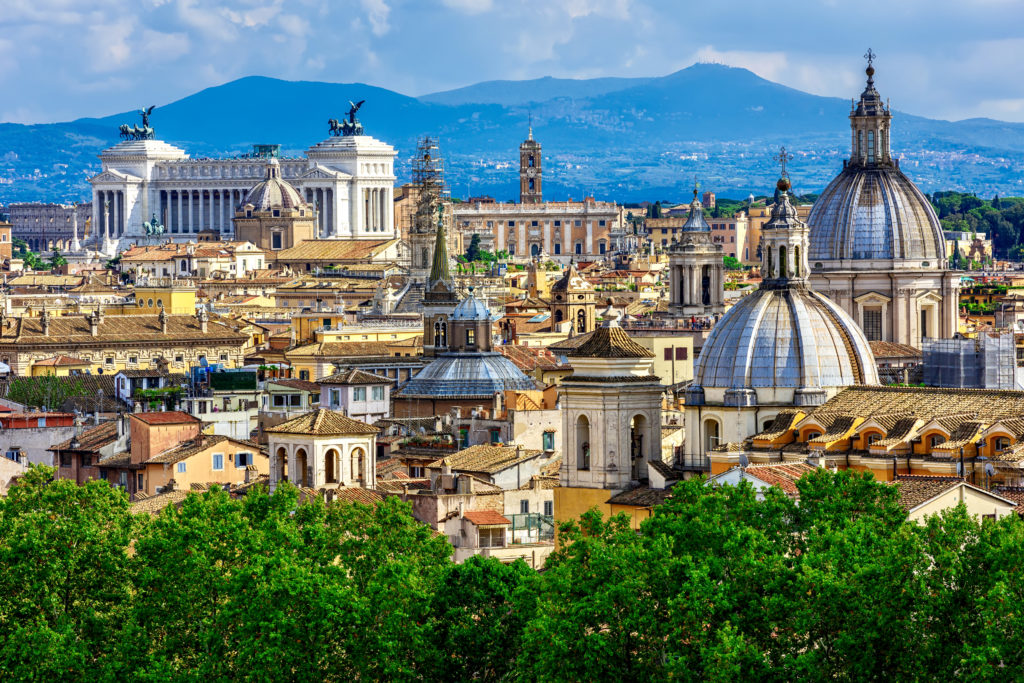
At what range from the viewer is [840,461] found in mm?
46594

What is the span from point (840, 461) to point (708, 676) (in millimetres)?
13275

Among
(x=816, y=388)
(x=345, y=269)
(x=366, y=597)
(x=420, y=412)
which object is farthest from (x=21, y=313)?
(x=366, y=597)


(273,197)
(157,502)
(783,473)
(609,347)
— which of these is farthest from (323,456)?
(273,197)

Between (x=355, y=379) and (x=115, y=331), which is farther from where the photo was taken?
(x=115, y=331)

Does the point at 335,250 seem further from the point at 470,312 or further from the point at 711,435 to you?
the point at 711,435

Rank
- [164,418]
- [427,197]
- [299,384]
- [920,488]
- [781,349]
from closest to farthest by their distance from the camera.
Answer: [920,488]
[781,349]
[164,418]
[299,384]
[427,197]

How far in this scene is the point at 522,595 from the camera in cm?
3738

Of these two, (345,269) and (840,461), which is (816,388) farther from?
(345,269)

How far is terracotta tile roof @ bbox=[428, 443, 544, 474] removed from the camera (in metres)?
54.2

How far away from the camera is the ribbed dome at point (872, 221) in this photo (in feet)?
255

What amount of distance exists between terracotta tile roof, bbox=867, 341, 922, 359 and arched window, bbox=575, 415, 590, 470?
26.4 metres

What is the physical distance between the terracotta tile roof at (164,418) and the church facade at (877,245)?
74.3 feet

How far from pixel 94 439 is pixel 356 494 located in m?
12.6

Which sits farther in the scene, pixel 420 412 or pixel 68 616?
pixel 420 412
